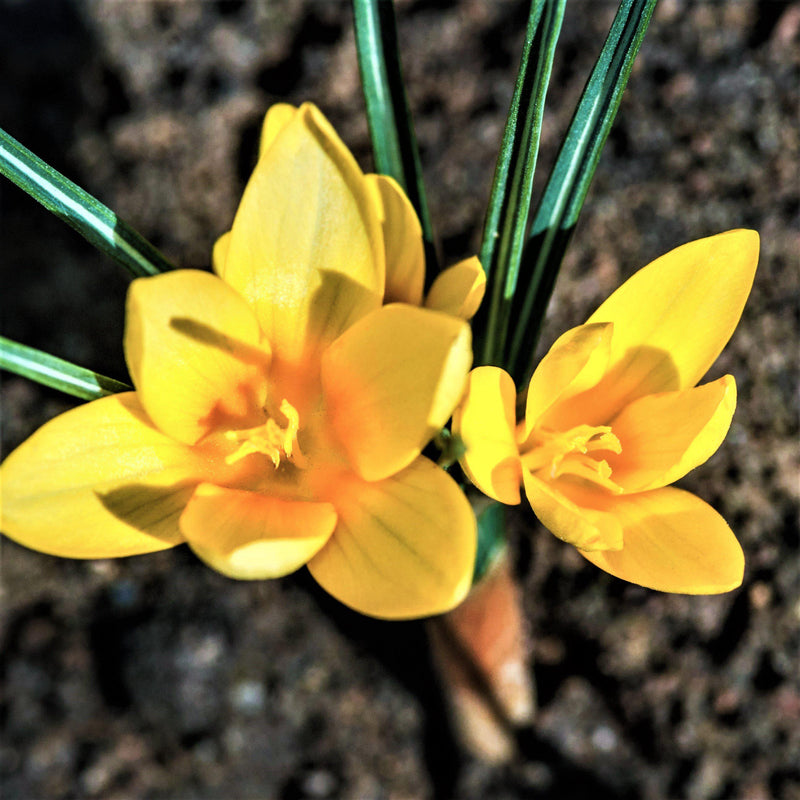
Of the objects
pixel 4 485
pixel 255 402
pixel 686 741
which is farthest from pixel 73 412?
pixel 686 741

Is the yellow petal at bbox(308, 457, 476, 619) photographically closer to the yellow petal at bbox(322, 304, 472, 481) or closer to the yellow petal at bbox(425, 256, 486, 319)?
the yellow petal at bbox(322, 304, 472, 481)

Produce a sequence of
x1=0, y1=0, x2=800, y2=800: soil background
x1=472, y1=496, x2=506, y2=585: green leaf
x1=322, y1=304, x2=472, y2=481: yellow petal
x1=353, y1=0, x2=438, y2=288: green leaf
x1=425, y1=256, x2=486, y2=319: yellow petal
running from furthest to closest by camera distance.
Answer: x1=0, y1=0, x2=800, y2=800: soil background < x1=472, y1=496, x2=506, y2=585: green leaf < x1=353, y1=0, x2=438, y2=288: green leaf < x1=425, y1=256, x2=486, y2=319: yellow petal < x1=322, y1=304, x2=472, y2=481: yellow petal

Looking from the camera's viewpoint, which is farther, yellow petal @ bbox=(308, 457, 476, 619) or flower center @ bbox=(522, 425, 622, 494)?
flower center @ bbox=(522, 425, 622, 494)

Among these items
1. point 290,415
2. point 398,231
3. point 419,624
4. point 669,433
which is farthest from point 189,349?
point 419,624

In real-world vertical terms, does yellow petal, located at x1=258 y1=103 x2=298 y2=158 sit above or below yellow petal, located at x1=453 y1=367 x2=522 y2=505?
above

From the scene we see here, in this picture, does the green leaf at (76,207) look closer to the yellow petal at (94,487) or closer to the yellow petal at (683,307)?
the yellow petal at (94,487)

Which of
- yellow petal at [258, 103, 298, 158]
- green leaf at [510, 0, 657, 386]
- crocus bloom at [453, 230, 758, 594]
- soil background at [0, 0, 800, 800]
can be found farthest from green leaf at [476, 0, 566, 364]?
soil background at [0, 0, 800, 800]
